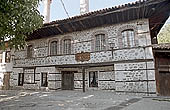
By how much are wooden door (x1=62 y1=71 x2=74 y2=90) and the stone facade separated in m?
0.36

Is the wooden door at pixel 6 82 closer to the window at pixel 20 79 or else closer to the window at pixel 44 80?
the window at pixel 20 79

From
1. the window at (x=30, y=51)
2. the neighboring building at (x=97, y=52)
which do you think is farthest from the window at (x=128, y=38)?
the window at (x=30, y=51)

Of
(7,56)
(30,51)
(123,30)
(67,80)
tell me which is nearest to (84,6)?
(123,30)

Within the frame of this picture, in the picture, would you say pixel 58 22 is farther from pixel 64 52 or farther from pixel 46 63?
pixel 46 63

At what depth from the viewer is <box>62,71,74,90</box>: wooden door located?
11555 millimetres

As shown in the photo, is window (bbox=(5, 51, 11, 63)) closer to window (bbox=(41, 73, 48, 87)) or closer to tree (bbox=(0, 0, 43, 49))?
window (bbox=(41, 73, 48, 87))

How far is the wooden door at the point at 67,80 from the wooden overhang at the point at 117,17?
3.73 m

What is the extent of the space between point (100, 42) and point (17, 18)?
6071 mm

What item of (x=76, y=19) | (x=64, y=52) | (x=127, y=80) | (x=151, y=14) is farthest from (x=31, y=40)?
(x=151, y=14)

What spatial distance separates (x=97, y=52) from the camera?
9.65 m

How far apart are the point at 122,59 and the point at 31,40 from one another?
9.39 m

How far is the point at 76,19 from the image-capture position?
973 centimetres

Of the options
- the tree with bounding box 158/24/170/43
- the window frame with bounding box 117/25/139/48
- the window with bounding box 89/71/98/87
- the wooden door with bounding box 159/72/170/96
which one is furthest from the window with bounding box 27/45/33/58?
the tree with bounding box 158/24/170/43

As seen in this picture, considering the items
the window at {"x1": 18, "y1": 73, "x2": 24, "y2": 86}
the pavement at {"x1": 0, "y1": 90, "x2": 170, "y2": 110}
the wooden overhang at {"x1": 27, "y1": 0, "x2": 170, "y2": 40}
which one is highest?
the wooden overhang at {"x1": 27, "y1": 0, "x2": 170, "y2": 40}
